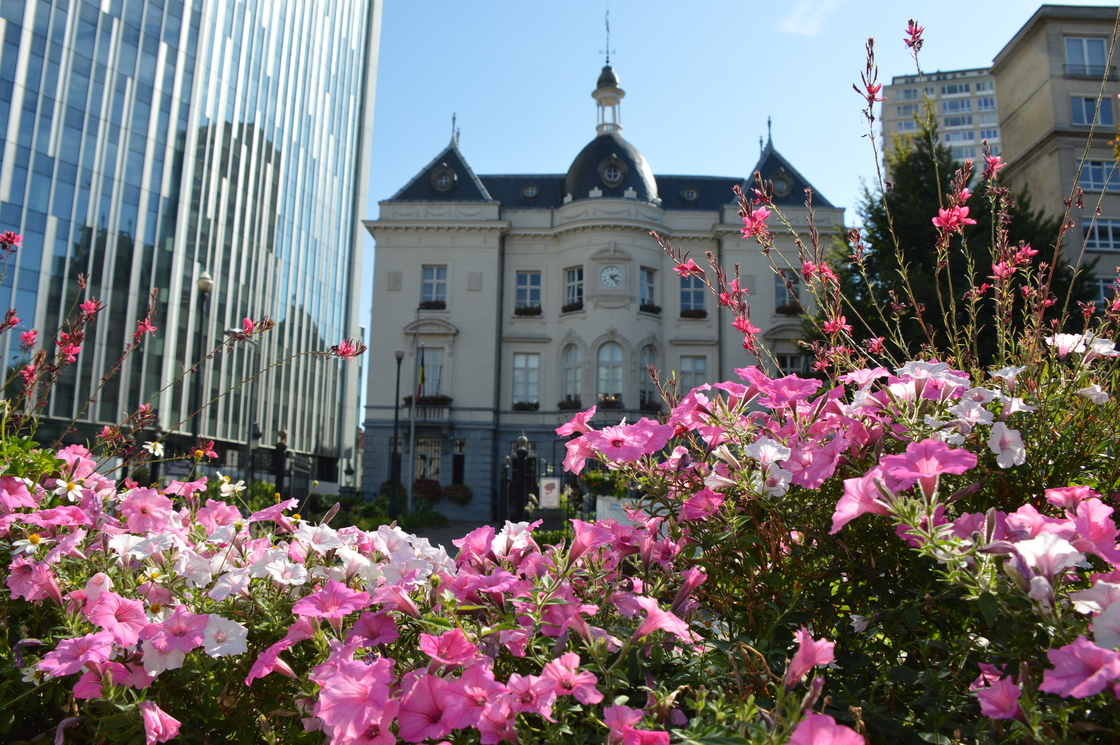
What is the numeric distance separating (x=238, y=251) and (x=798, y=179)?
31860 mm

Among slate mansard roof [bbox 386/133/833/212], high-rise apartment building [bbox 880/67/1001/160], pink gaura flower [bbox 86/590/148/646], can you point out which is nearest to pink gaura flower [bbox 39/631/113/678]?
pink gaura flower [bbox 86/590/148/646]

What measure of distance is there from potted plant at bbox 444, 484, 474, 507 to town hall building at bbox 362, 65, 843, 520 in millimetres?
489

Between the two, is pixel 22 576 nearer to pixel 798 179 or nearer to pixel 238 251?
pixel 798 179

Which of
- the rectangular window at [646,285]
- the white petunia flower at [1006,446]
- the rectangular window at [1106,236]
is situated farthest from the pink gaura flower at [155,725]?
the rectangular window at [1106,236]

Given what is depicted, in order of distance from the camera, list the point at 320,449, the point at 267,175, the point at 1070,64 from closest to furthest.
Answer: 1. the point at 1070,64
2. the point at 267,175
3. the point at 320,449

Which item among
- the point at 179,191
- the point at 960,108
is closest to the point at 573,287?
the point at 179,191

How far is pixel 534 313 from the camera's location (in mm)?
29906

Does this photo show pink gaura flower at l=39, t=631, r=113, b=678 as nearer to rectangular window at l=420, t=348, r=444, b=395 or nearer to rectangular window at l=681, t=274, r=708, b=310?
rectangular window at l=420, t=348, r=444, b=395

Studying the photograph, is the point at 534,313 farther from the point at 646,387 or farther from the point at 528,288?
the point at 646,387

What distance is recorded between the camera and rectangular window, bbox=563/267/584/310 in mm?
29531

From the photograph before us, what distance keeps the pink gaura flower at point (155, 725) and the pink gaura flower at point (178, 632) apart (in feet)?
0.40

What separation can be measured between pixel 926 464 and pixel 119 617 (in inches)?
68.3

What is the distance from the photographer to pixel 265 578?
1827 millimetres

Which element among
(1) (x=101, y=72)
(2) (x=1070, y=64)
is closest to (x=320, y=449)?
(1) (x=101, y=72)
